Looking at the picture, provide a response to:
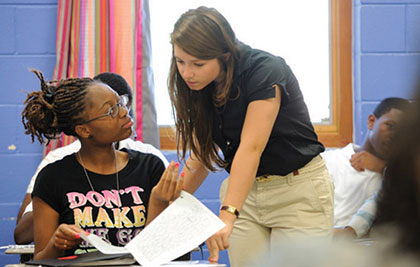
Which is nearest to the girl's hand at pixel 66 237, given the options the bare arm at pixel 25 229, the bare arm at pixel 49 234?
the bare arm at pixel 49 234

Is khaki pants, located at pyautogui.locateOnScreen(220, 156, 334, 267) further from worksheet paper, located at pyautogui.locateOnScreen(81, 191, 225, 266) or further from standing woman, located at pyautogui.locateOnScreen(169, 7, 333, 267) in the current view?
worksheet paper, located at pyautogui.locateOnScreen(81, 191, 225, 266)

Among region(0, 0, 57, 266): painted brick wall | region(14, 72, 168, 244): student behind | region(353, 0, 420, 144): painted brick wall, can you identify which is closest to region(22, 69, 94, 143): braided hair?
region(14, 72, 168, 244): student behind

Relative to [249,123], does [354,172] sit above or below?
below

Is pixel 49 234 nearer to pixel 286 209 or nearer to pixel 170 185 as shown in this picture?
pixel 170 185

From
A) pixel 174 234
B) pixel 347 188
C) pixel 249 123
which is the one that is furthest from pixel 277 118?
pixel 347 188

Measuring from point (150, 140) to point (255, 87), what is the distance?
4.24 feet

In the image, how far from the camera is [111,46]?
109 inches

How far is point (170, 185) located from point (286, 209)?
422 mm

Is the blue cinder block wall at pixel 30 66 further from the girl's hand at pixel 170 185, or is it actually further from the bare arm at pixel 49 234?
the girl's hand at pixel 170 185

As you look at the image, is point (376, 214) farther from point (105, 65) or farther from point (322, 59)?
point (322, 59)

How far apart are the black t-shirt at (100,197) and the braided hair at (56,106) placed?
121 millimetres

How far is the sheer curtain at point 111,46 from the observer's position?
108 inches

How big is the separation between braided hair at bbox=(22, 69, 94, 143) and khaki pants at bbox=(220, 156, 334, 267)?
23.9 inches

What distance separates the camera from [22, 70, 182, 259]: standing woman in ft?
5.17
